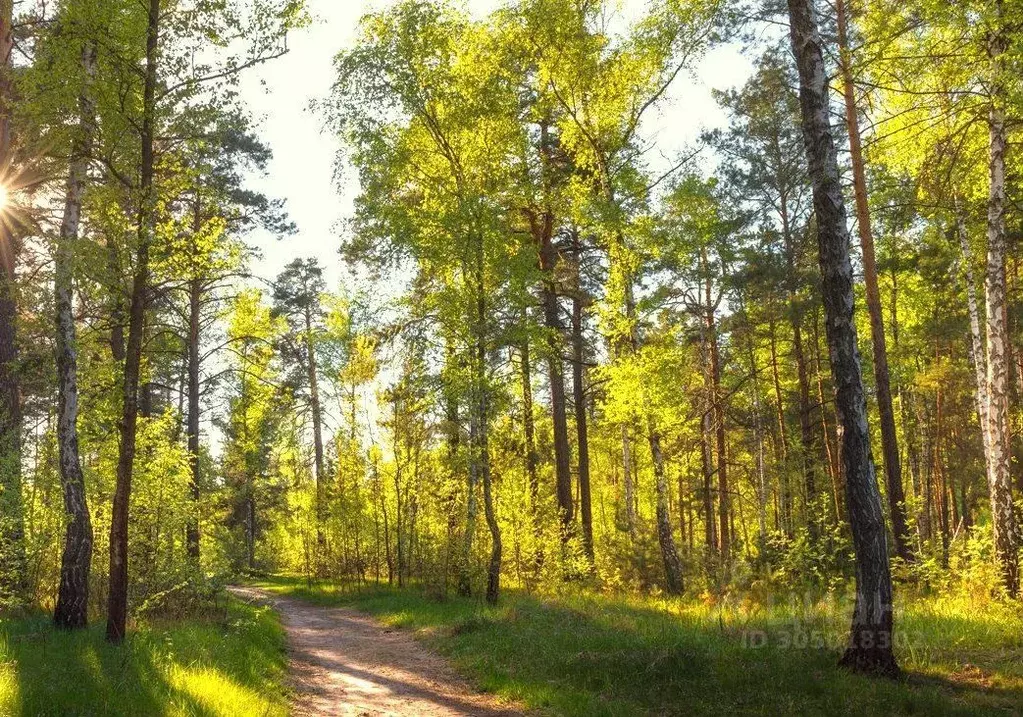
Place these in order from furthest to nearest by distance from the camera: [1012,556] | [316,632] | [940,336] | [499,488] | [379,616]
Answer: [499,488], [940,336], [379,616], [316,632], [1012,556]

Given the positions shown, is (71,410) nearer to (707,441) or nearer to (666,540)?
(666,540)

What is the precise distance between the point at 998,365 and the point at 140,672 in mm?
12379

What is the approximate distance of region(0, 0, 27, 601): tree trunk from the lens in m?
11.8

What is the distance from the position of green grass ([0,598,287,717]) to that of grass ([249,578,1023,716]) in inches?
116

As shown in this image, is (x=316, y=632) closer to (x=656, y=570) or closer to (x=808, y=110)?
(x=656, y=570)

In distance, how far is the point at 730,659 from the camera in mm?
7766

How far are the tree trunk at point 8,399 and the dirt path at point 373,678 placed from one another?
505 centimetres

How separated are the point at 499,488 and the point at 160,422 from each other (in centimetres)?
1196

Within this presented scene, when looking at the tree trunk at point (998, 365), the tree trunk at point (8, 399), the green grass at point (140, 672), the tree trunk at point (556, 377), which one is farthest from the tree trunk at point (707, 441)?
the tree trunk at point (8, 399)

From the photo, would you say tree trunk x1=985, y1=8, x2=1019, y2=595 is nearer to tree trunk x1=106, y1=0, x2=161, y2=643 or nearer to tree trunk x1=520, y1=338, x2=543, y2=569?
tree trunk x1=520, y1=338, x2=543, y2=569

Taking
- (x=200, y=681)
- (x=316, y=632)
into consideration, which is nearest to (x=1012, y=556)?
(x=200, y=681)

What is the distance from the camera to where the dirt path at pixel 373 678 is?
26.2ft

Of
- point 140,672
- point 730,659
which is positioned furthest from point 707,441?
point 140,672

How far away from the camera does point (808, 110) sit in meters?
8.09
